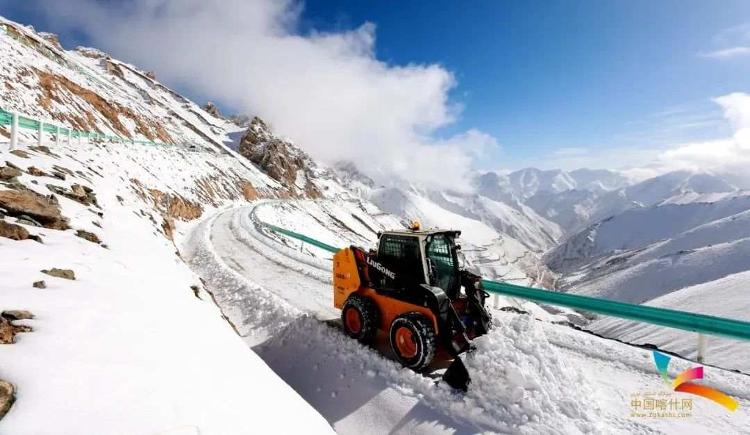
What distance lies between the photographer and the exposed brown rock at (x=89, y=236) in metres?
7.05

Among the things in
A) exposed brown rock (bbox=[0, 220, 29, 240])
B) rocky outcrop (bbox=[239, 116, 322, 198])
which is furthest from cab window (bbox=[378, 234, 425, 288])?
rocky outcrop (bbox=[239, 116, 322, 198])

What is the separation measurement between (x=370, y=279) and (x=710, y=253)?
263 ft

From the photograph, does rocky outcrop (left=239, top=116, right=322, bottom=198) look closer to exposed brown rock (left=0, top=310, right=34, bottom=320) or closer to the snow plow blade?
the snow plow blade

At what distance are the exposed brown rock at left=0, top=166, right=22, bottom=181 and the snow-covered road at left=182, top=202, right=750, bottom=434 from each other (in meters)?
5.71

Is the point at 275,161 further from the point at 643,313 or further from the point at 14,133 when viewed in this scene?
the point at 643,313

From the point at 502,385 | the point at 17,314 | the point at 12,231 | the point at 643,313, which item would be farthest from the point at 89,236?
the point at 643,313

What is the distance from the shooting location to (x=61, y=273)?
16.1 ft

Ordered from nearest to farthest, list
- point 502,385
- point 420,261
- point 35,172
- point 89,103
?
point 502,385, point 420,261, point 35,172, point 89,103

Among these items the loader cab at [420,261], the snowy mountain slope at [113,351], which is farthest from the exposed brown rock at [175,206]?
the loader cab at [420,261]

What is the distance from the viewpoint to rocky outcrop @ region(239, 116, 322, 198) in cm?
8838

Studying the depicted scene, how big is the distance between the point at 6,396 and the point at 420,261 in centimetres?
551

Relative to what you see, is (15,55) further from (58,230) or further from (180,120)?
(180,120)

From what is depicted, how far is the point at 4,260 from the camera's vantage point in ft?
15.7

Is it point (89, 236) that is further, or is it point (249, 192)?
point (249, 192)
